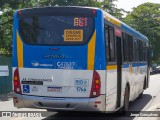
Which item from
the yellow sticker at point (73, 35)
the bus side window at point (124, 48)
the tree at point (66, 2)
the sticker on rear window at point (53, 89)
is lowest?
the sticker on rear window at point (53, 89)

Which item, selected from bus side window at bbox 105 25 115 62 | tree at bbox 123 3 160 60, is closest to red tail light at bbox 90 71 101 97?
bus side window at bbox 105 25 115 62

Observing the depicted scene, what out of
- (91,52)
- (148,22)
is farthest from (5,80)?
(148,22)

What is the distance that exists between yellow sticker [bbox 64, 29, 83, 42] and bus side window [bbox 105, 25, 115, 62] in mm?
703

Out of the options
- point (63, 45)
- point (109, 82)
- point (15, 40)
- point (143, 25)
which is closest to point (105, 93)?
point (109, 82)

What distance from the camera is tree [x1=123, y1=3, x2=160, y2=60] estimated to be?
5950 cm

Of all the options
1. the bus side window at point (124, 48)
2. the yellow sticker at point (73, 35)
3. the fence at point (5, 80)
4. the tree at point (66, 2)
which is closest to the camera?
the yellow sticker at point (73, 35)

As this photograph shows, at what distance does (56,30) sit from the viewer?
9562 mm

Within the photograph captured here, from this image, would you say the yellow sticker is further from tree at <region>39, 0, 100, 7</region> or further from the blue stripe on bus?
tree at <region>39, 0, 100, 7</region>

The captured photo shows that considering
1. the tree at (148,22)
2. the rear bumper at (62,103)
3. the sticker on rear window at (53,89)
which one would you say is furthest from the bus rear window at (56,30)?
the tree at (148,22)

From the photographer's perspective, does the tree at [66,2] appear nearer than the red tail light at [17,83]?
No

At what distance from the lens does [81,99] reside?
30.5 feet

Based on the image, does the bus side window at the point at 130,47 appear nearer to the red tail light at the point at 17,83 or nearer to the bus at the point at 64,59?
the bus at the point at 64,59

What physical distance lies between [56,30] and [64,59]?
0.75m

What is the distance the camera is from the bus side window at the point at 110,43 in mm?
9719
